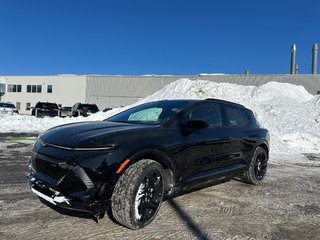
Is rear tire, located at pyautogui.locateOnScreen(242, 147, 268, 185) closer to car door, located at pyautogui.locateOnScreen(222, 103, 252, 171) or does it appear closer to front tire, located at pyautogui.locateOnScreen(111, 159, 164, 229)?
car door, located at pyautogui.locateOnScreen(222, 103, 252, 171)

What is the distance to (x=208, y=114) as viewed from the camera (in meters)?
5.98

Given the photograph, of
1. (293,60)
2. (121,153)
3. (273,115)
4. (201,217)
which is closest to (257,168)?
(201,217)

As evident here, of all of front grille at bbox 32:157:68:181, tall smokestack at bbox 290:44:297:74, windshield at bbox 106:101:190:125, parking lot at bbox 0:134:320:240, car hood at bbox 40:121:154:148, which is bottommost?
parking lot at bbox 0:134:320:240

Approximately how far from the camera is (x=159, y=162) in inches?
186

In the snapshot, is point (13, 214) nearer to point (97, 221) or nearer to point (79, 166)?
point (97, 221)

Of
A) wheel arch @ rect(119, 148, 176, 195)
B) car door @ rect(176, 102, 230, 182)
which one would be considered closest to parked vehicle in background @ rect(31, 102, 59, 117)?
car door @ rect(176, 102, 230, 182)

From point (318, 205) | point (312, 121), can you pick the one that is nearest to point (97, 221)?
point (318, 205)

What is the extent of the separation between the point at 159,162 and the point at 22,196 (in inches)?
93.5

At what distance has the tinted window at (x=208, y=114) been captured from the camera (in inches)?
223

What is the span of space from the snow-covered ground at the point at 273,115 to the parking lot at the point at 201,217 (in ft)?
19.6

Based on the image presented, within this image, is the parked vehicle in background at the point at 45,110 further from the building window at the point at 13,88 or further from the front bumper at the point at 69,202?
the building window at the point at 13,88

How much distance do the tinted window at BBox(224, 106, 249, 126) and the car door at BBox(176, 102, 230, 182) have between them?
26 cm

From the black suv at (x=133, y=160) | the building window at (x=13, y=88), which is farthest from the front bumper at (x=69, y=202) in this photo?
the building window at (x=13, y=88)

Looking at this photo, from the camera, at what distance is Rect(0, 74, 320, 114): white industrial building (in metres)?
45.4
